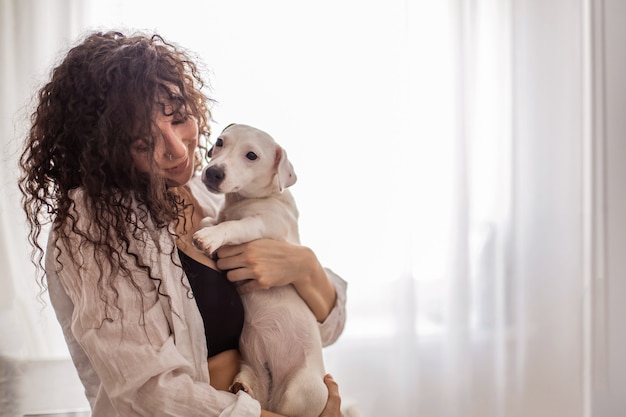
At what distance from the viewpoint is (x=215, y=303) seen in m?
1.27

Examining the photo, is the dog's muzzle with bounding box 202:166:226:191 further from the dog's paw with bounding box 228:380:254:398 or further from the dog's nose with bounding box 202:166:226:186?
the dog's paw with bounding box 228:380:254:398

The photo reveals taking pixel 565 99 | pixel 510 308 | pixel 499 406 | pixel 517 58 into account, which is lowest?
pixel 499 406

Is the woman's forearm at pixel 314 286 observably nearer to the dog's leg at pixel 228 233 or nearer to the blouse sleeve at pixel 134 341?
the dog's leg at pixel 228 233

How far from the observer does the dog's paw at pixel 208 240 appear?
124 centimetres

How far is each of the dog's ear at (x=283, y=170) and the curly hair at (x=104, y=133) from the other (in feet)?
0.83

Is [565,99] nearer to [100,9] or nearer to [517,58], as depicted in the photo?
[517,58]

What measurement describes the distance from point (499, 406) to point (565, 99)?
1.22 m

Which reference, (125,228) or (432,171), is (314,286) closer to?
(125,228)

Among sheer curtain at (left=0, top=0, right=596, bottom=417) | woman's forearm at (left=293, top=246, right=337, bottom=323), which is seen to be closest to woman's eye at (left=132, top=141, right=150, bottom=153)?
woman's forearm at (left=293, top=246, right=337, bottom=323)

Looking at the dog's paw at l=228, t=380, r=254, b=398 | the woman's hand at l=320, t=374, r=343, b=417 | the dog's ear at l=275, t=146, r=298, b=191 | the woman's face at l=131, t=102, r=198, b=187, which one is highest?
the woman's face at l=131, t=102, r=198, b=187

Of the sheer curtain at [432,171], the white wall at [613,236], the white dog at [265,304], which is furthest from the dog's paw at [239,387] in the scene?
the white wall at [613,236]

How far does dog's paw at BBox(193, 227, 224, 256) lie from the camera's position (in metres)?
1.24

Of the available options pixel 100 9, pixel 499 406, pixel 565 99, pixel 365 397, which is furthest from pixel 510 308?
pixel 100 9

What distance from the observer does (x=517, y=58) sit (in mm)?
2617
